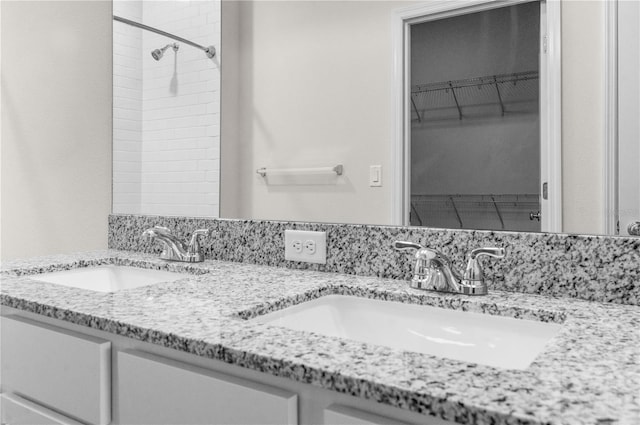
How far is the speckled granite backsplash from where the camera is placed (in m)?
0.98

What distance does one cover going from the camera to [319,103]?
1366 mm

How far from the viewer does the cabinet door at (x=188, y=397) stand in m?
0.67

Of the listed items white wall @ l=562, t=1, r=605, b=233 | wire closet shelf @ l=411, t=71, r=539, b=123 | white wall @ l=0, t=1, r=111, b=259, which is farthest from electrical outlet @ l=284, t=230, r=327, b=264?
white wall @ l=0, t=1, r=111, b=259

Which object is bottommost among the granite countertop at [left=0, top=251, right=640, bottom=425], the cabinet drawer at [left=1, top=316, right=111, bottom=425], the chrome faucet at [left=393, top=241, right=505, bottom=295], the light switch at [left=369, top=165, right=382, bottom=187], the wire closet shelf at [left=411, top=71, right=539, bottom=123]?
the cabinet drawer at [left=1, top=316, right=111, bottom=425]

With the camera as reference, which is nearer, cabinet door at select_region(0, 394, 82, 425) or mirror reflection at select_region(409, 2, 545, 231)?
cabinet door at select_region(0, 394, 82, 425)

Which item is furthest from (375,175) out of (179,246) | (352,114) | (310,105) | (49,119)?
(49,119)

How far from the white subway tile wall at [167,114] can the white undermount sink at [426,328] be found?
665 millimetres

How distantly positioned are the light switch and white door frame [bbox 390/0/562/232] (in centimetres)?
4

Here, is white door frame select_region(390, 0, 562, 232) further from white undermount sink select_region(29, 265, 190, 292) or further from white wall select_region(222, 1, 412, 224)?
white undermount sink select_region(29, 265, 190, 292)

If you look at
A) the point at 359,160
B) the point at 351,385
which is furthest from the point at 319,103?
the point at 351,385

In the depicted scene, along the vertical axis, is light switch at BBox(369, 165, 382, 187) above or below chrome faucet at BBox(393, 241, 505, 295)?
above

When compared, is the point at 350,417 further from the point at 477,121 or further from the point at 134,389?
the point at 477,121

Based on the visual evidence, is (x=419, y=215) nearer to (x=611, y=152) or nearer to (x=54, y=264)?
(x=611, y=152)

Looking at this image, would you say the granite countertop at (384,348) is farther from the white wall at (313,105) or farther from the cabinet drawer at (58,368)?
the white wall at (313,105)
